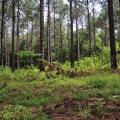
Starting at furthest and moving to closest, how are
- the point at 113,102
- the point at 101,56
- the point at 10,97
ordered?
1. the point at 101,56
2. the point at 10,97
3. the point at 113,102

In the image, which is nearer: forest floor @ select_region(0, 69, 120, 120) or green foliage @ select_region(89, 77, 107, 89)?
forest floor @ select_region(0, 69, 120, 120)

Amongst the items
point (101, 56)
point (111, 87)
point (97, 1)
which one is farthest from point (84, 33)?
point (111, 87)

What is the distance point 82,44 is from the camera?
62.2 metres

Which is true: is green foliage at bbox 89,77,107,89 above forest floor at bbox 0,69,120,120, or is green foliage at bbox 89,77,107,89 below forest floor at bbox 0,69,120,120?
above

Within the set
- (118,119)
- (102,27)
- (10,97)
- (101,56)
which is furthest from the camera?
(102,27)

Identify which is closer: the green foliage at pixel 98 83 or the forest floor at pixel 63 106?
the forest floor at pixel 63 106

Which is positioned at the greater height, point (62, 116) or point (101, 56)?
point (101, 56)

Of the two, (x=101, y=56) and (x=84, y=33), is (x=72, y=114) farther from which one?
(x=84, y=33)

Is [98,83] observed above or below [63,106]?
above

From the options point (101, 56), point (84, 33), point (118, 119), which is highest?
point (84, 33)

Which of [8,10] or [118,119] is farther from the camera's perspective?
[8,10]

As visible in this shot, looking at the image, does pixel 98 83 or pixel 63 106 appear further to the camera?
pixel 98 83

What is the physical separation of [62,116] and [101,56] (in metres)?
13.1

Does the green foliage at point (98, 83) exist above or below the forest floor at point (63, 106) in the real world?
above
